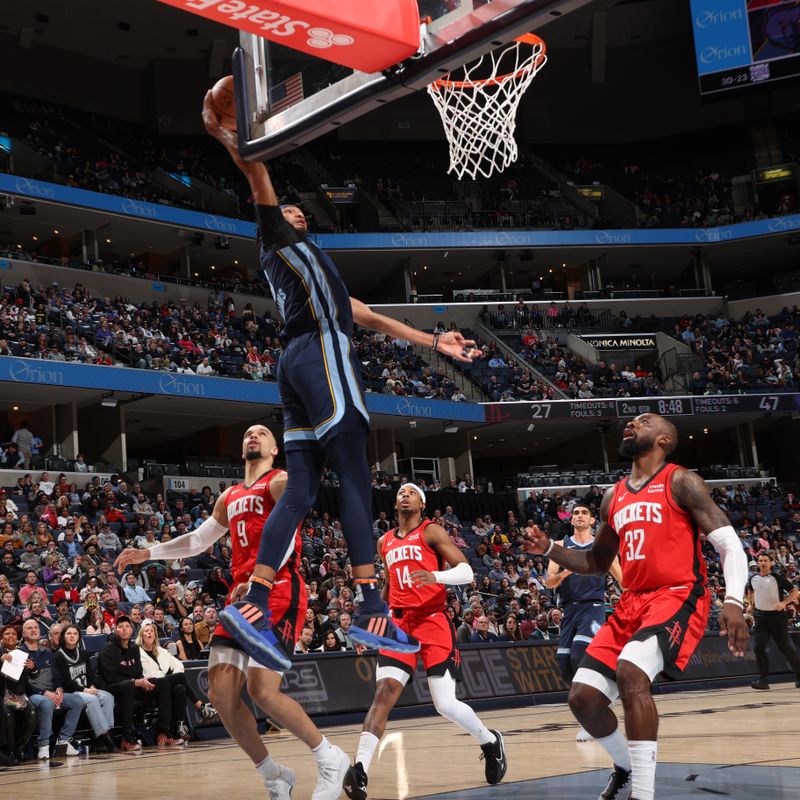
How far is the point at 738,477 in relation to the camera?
35906 millimetres

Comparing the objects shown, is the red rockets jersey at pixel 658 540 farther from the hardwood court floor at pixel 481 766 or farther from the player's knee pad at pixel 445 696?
the player's knee pad at pixel 445 696

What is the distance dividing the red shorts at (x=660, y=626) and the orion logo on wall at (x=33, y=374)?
22.8 m

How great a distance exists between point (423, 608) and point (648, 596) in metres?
3.15

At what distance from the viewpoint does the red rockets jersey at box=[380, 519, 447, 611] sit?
336 inches

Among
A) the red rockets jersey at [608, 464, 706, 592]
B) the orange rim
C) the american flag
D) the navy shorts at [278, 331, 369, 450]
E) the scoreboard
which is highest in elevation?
the orange rim

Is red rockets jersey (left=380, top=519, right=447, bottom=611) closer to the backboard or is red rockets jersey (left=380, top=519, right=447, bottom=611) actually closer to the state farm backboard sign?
the backboard

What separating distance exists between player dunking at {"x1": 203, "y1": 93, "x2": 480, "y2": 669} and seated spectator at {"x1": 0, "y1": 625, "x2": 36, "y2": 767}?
6890mm

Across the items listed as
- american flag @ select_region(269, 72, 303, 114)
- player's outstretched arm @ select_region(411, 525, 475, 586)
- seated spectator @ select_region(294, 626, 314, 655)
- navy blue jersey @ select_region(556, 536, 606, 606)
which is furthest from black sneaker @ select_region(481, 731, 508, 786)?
seated spectator @ select_region(294, 626, 314, 655)

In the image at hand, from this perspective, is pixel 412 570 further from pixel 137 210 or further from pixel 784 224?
pixel 784 224

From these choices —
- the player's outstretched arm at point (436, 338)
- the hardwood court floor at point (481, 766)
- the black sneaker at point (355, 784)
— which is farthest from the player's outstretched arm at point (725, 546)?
the black sneaker at point (355, 784)

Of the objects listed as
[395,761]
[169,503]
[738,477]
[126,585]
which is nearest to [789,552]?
[738,477]

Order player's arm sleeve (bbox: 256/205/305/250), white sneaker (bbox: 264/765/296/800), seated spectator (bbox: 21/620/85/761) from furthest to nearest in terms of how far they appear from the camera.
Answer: seated spectator (bbox: 21/620/85/761) < white sneaker (bbox: 264/765/296/800) < player's arm sleeve (bbox: 256/205/305/250)

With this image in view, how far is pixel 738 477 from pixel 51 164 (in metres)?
24.5

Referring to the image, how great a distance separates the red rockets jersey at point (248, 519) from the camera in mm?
6273
